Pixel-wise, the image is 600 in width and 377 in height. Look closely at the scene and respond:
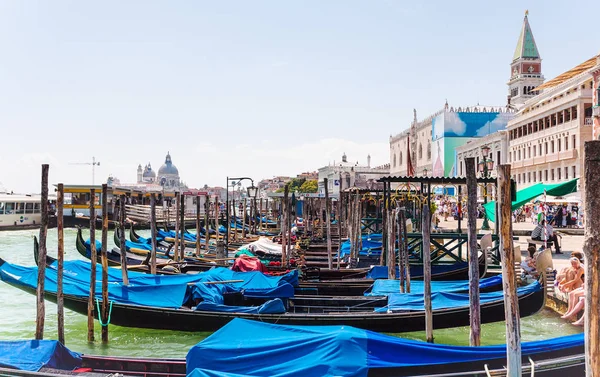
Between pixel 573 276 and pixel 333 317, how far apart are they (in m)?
3.83

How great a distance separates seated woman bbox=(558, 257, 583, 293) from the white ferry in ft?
97.3

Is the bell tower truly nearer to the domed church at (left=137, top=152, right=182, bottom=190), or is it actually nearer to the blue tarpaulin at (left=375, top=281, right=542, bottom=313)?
the blue tarpaulin at (left=375, top=281, right=542, bottom=313)

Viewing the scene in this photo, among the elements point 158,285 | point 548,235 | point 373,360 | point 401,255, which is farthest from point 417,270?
point 373,360

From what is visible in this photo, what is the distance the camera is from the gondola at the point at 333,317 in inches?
299

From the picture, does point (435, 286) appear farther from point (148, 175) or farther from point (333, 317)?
point (148, 175)

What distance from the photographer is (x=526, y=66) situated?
193 ft

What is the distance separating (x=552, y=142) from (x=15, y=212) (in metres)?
29.0

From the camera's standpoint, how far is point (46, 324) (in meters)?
9.99

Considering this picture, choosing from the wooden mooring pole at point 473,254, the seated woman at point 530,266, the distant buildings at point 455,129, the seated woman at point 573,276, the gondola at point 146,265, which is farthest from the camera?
the distant buildings at point 455,129

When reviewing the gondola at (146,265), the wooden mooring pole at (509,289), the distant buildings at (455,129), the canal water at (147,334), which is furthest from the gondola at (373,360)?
the distant buildings at (455,129)

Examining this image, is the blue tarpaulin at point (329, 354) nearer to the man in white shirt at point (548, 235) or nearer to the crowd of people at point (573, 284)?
the crowd of people at point (573, 284)

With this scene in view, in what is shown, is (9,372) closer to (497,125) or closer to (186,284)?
(186,284)

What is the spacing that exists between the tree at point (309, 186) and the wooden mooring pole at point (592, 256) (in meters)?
75.3

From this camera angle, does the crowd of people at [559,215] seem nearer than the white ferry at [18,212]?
Yes
